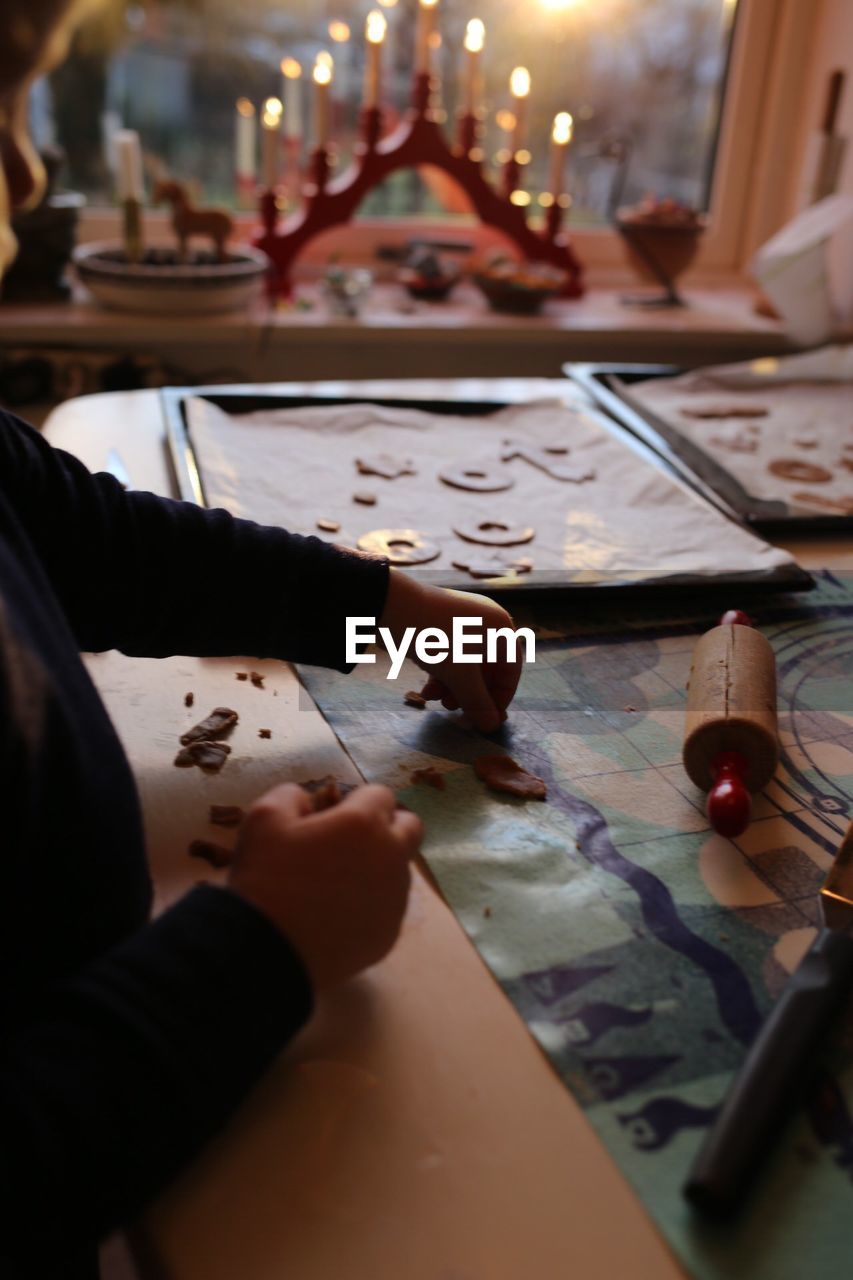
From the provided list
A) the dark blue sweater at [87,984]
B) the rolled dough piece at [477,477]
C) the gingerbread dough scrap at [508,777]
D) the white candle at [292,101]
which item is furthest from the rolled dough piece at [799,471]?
the white candle at [292,101]

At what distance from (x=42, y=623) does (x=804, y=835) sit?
42 cm

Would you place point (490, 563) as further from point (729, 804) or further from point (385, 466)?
point (729, 804)

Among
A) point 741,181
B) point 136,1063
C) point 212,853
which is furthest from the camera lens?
point 741,181

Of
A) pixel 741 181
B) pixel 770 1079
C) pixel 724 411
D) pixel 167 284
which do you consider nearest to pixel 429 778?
pixel 770 1079

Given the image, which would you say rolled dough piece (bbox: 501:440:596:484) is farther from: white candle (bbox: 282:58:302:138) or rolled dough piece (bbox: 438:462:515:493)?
white candle (bbox: 282:58:302:138)

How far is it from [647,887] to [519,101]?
179 centimetres

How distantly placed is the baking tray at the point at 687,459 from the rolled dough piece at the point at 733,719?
1.28 ft

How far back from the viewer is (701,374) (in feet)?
4.78

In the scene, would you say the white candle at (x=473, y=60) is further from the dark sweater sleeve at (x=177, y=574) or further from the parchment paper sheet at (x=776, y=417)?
the dark sweater sleeve at (x=177, y=574)

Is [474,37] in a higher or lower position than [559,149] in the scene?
higher

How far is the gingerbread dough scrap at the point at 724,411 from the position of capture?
1.34 m

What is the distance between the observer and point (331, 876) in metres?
0.49

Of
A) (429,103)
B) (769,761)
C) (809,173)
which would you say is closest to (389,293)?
(429,103)

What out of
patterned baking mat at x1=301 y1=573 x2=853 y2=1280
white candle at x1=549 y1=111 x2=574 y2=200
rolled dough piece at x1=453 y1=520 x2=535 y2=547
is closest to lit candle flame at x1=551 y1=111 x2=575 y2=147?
white candle at x1=549 y1=111 x2=574 y2=200
